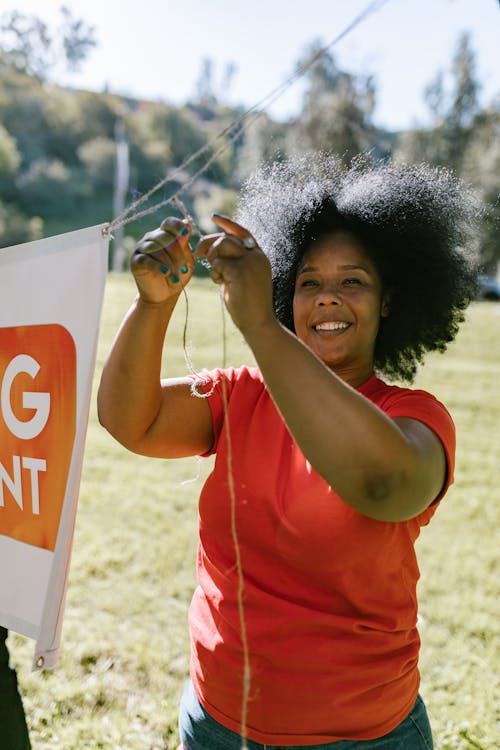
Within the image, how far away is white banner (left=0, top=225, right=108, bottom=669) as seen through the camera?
156cm

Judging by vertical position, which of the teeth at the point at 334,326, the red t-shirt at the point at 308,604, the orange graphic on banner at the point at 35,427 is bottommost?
the red t-shirt at the point at 308,604

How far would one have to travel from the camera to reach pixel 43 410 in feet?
5.40

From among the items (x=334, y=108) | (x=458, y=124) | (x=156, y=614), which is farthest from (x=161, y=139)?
(x=156, y=614)

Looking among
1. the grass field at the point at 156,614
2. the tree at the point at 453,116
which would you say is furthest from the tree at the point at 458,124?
the grass field at the point at 156,614

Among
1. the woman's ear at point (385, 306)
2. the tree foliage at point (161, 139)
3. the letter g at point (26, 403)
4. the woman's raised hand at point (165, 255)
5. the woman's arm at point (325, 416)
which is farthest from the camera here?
the tree foliage at point (161, 139)

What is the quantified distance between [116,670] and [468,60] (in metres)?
38.2

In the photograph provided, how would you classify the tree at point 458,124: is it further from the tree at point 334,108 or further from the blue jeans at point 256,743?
the blue jeans at point 256,743

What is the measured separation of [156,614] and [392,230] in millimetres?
2678

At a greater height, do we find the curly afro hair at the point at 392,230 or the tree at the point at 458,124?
the tree at the point at 458,124

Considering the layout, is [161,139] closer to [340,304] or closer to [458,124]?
[458,124]

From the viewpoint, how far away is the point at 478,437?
7.78 meters

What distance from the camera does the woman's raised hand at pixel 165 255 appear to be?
1319 mm

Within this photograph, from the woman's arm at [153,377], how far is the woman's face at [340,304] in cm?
33

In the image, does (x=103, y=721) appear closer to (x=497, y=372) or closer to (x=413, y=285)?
(x=413, y=285)
